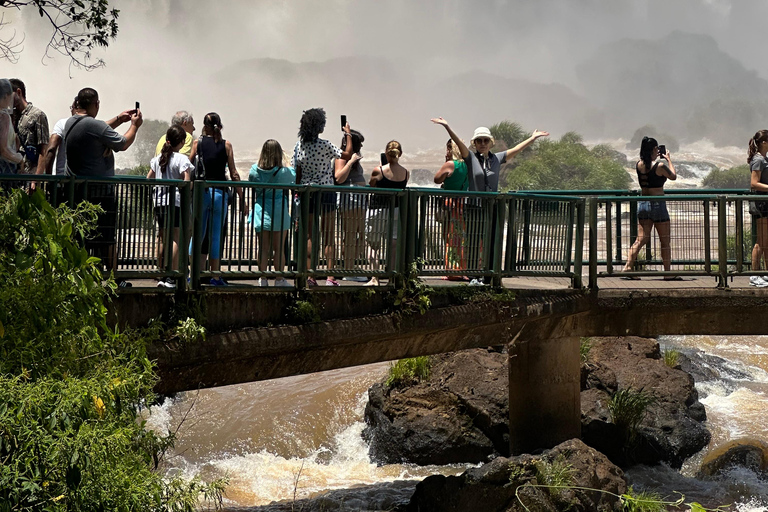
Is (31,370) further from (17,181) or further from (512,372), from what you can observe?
(512,372)

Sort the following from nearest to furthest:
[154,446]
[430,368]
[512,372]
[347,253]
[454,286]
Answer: [154,446], [347,253], [454,286], [512,372], [430,368]

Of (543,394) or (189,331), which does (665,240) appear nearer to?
(543,394)

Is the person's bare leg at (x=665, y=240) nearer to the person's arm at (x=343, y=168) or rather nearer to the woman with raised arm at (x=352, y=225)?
the person's arm at (x=343, y=168)

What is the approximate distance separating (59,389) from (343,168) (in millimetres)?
5550

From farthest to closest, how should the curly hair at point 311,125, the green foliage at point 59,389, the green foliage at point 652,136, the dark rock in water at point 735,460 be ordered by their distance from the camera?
1. the green foliage at point 652,136
2. the dark rock in water at point 735,460
3. the curly hair at point 311,125
4. the green foliage at point 59,389

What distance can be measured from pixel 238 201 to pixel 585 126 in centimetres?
11396

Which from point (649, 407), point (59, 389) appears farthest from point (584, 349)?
point (59, 389)

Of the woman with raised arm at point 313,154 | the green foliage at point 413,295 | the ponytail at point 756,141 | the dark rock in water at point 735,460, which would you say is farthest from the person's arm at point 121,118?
the dark rock in water at point 735,460

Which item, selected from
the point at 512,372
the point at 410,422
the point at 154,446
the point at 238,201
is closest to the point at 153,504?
the point at 154,446

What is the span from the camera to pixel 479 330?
33.0 ft

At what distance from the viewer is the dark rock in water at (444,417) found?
41.5ft

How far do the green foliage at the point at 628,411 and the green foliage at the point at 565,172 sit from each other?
163 feet

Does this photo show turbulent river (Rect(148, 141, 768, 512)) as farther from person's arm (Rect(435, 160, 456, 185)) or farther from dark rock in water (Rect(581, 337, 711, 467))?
person's arm (Rect(435, 160, 456, 185))

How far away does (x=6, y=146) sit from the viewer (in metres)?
8.07
